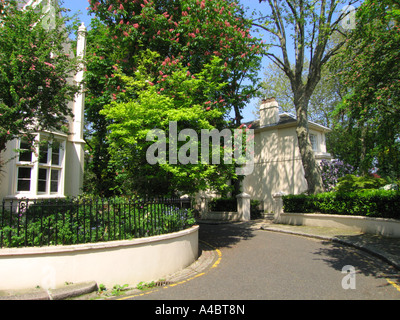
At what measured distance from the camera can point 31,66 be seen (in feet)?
19.9

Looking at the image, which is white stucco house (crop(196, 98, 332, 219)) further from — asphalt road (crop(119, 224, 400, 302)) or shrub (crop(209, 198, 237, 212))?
asphalt road (crop(119, 224, 400, 302))

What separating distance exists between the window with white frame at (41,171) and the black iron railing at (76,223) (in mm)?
3729

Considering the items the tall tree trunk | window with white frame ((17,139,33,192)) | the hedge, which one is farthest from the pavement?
window with white frame ((17,139,33,192))

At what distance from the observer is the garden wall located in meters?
4.95

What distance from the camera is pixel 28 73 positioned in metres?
5.98

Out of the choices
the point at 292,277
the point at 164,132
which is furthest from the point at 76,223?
the point at 292,277

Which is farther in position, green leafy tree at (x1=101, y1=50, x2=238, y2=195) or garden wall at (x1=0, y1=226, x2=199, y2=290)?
green leafy tree at (x1=101, y1=50, x2=238, y2=195)

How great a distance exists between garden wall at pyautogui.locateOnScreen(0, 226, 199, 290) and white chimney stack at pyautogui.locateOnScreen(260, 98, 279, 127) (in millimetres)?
16545

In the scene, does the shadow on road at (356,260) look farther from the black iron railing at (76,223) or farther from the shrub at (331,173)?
the shrub at (331,173)

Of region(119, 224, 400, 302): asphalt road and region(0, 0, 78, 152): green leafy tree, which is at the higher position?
region(0, 0, 78, 152): green leafy tree

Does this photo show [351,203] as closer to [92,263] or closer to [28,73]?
[92,263]
